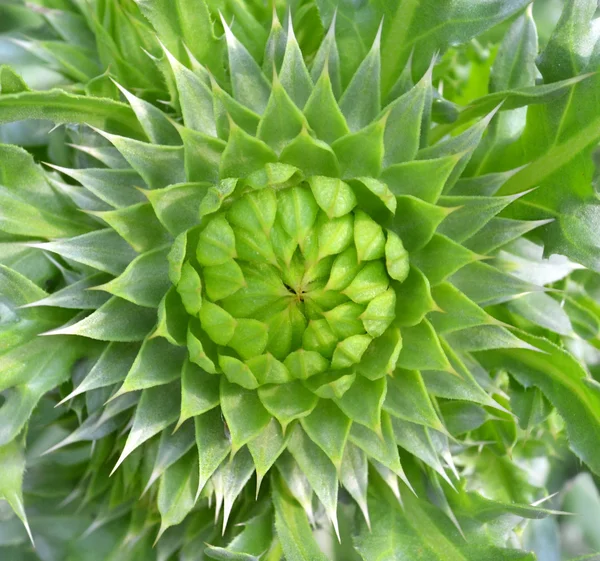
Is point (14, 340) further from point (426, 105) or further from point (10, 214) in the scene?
point (426, 105)

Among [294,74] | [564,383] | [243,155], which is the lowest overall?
[564,383]

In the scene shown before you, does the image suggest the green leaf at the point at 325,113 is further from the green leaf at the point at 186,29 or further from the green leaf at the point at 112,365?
the green leaf at the point at 112,365

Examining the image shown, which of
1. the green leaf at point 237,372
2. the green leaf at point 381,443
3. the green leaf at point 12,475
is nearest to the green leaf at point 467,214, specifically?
the green leaf at point 381,443

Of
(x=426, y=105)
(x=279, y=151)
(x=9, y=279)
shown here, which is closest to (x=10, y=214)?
(x=9, y=279)

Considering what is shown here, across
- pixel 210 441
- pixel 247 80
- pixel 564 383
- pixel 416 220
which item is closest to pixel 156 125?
pixel 247 80

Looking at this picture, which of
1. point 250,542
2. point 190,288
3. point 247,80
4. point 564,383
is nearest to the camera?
point 190,288

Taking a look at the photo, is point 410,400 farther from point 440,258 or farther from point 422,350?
point 440,258

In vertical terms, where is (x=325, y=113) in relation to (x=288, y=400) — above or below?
above
